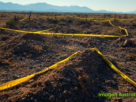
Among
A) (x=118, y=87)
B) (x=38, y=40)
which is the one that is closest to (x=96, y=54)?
(x=118, y=87)

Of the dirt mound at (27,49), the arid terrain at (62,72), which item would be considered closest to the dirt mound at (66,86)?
the arid terrain at (62,72)

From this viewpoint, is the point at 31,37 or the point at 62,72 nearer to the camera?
the point at 62,72

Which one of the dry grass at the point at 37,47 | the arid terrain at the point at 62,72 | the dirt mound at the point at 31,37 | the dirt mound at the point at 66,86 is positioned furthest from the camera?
the dirt mound at the point at 31,37

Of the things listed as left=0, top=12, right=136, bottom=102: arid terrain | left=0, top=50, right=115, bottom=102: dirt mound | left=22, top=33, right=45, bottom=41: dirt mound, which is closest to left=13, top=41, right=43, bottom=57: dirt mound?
left=0, top=12, right=136, bottom=102: arid terrain

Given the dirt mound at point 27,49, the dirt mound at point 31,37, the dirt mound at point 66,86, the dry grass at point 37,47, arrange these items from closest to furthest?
the dirt mound at point 66,86
the dirt mound at point 27,49
the dry grass at point 37,47
the dirt mound at point 31,37

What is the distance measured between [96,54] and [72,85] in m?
2.53

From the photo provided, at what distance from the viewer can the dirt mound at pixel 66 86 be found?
11.8 ft

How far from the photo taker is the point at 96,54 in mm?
6176

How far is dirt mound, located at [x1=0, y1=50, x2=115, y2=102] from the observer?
3.60 metres

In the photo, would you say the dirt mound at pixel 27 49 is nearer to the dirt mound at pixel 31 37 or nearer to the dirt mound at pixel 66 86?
the dirt mound at pixel 31 37

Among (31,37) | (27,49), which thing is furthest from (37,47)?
(31,37)

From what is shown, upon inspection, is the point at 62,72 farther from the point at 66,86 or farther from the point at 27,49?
the point at 27,49

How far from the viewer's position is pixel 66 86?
4008 mm

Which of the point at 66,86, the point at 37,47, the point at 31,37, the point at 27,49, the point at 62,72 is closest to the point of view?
the point at 66,86
